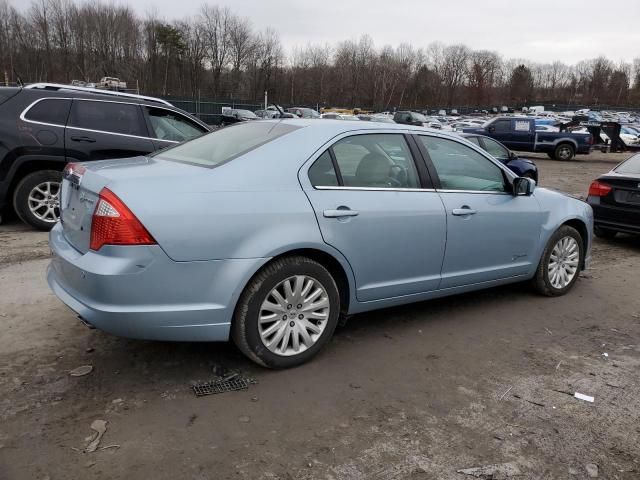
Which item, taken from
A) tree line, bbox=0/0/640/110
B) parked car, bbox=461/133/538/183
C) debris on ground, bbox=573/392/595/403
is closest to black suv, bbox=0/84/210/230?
debris on ground, bbox=573/392/595/403

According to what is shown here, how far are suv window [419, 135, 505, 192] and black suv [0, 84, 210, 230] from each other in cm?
455

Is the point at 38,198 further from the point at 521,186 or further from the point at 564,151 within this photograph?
the point at 564,151

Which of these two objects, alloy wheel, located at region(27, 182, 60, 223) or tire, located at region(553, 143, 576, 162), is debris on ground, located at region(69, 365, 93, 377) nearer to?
alloy wheel, located at region(27, 182, 60, 223)

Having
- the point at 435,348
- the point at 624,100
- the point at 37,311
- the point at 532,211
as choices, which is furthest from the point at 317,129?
the point at 624,100

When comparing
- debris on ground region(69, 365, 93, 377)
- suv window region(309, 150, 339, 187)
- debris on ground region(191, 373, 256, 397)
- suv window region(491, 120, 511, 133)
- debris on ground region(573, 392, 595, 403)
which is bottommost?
debris on ground region(573, 392, 595, 403)

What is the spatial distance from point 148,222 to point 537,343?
3.08m

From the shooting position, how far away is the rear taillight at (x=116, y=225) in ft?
9.69

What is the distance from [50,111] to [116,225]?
16.0ft

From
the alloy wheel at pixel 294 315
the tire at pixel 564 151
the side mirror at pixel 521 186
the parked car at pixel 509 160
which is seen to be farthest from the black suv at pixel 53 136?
the tire at pixel 564 151

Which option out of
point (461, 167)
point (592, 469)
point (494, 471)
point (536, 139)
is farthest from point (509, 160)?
point (536, 139)

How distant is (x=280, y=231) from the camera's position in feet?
10.9

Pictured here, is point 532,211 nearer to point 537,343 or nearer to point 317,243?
point 537,343

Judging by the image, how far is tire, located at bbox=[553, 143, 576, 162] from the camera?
25141 mm

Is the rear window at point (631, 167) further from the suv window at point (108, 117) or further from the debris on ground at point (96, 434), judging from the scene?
the debris on ground at point (96, 434)
